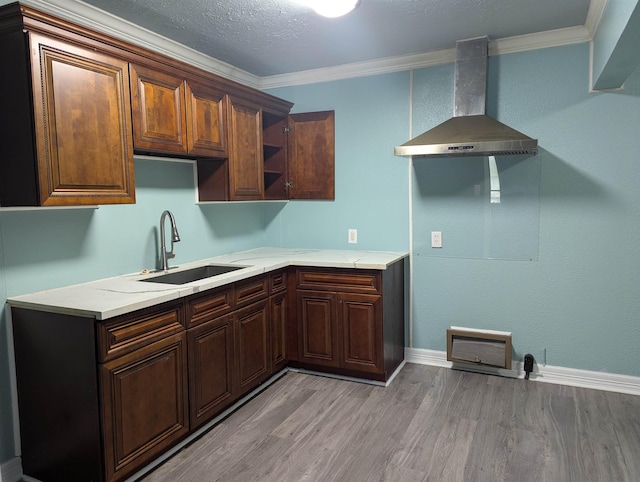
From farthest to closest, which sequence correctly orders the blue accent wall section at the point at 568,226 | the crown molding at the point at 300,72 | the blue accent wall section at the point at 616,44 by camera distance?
1. the blue accent wall section at the point at 568,226
2. the crown molding at the point at 300,72
3. the blue accent wall section at the point at 616,44

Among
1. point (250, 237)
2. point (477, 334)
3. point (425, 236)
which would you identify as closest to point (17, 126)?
point (250, 237)

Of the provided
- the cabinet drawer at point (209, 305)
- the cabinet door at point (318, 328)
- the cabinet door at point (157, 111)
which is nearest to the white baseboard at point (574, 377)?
the cabinet door at point (318, 328)

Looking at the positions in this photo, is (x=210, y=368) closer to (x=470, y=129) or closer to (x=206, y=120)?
(x=206, y=120)

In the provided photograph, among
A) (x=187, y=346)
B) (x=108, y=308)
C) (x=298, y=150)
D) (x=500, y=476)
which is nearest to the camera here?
(x=108, y=308)

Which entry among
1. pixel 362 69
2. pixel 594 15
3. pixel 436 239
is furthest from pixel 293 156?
pixel 594 15

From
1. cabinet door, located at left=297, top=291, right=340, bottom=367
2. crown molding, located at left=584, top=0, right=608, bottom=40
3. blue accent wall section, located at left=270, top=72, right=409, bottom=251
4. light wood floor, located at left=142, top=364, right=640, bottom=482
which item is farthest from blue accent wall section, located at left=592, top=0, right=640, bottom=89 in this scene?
cabinet door, located at left=297, top=291, right=340, bottom=367

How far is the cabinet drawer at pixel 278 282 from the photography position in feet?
10.5

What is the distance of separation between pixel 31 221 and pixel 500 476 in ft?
8.55

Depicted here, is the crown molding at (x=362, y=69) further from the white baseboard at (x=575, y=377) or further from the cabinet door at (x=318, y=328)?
the white baseboard at (x=575, y=377)

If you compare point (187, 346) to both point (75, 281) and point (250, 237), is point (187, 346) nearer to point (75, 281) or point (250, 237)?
point (75, 281)

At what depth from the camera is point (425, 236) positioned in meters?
3.57

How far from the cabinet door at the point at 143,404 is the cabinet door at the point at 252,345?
513 millimetres

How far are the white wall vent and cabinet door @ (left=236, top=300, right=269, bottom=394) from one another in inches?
55.2

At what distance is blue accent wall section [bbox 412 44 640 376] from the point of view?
301cm
